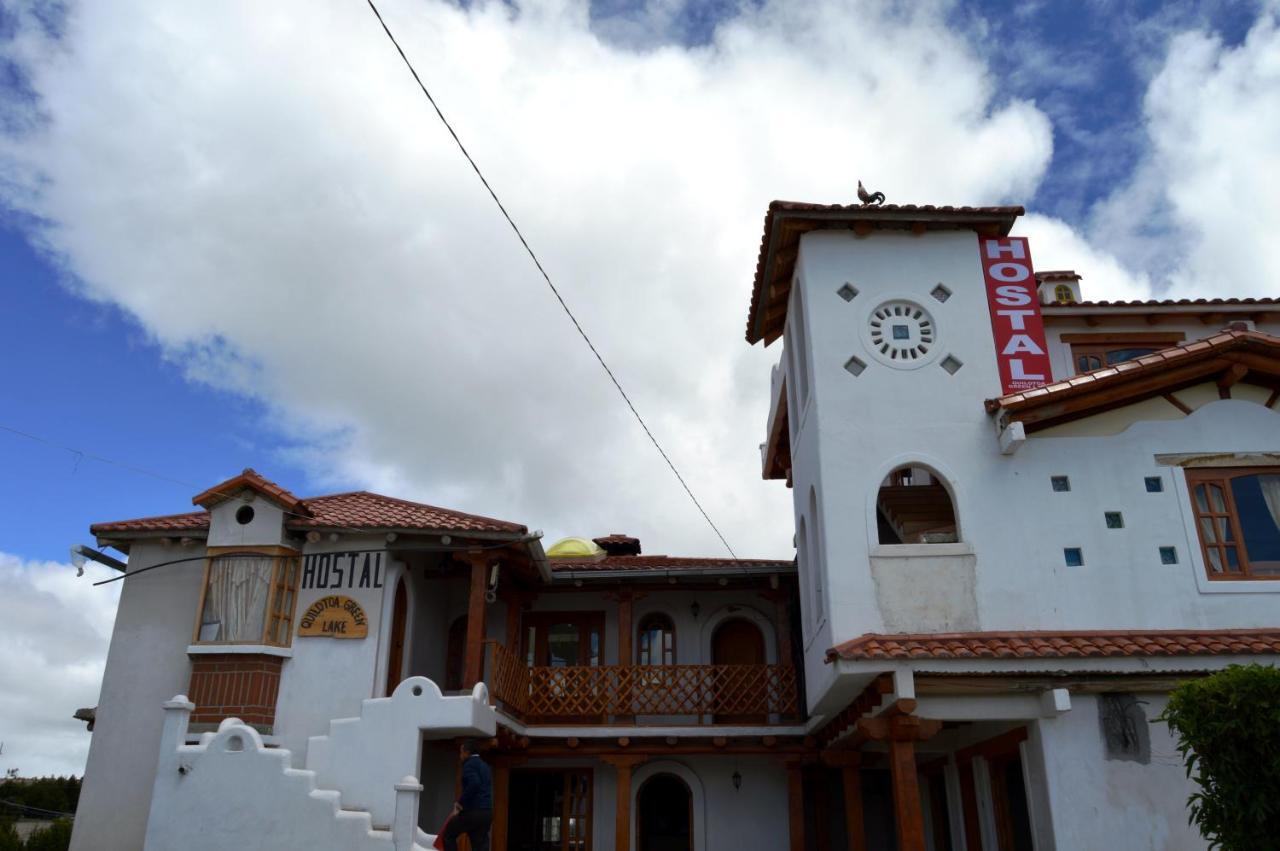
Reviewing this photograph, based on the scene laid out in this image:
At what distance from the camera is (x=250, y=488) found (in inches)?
535

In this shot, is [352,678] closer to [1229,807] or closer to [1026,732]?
[1026,732]

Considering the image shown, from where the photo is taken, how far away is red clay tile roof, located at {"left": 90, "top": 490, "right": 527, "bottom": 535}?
13.4 m

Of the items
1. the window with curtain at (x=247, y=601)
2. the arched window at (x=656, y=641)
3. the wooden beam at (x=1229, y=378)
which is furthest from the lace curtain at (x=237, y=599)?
the wooden beam at (x=1229, y=378)

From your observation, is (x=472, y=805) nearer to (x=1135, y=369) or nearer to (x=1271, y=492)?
(x=1135, y=369)

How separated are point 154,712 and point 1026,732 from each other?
11.5 meters

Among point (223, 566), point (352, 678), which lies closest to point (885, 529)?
point (352, 678)

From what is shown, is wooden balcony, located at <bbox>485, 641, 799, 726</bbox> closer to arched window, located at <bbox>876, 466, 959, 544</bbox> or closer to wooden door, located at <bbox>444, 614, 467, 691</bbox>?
wooden door, located at <bbox>444, 614, 467, 691</bbox>

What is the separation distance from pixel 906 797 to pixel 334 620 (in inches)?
307

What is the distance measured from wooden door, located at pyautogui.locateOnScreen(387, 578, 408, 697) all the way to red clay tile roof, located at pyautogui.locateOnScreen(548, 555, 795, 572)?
10.2ft

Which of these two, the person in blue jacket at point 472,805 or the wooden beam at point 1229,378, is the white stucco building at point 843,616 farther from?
the person in blue jacket at point 472,805

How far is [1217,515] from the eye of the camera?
38.2ft

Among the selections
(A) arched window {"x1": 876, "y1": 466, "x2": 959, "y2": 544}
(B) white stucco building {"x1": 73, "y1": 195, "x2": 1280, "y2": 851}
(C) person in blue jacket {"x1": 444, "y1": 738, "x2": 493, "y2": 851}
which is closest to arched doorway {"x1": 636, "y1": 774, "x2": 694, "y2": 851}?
(B) white stucco building {"x1": 73, "y1": 195, "x2": 1280, "y2": 851}

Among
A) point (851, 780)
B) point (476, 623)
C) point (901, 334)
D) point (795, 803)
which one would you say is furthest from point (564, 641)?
point (901, 334)

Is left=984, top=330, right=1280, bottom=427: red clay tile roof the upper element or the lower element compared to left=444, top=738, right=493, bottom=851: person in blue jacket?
upper
